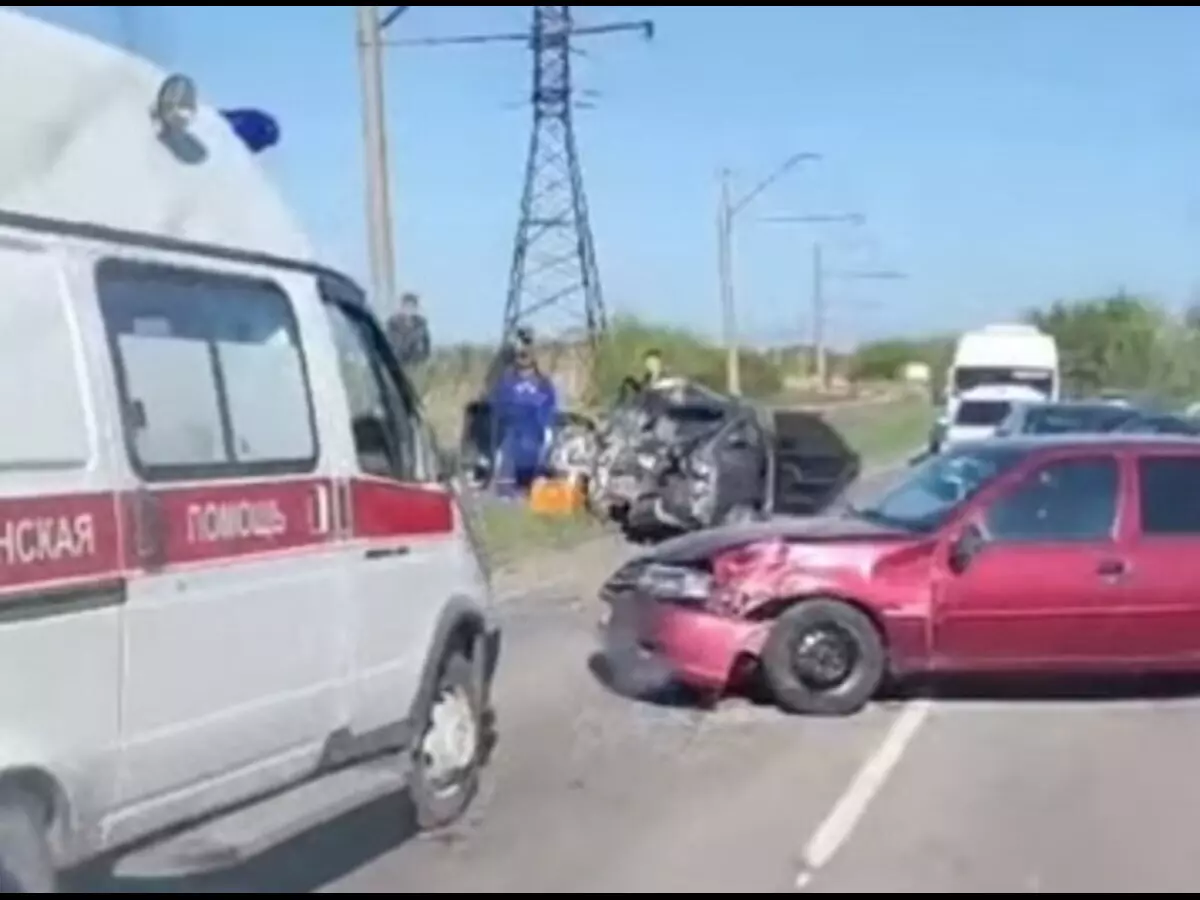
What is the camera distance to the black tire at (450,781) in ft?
29.7

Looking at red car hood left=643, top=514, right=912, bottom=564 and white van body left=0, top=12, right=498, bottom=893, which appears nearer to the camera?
white van body left=0, top=12, right=498, bottom=893

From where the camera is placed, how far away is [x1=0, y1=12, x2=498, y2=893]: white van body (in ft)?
21.0

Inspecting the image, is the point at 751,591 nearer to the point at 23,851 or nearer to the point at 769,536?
the point at 769,536

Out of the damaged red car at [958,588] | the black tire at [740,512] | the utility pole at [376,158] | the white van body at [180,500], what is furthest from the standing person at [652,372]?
the white van body at [180,500]

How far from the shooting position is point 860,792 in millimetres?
10031

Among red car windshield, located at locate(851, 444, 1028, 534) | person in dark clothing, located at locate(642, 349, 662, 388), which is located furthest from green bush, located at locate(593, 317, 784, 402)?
red car windshield, located at locate(851, 444, 1028, 534)

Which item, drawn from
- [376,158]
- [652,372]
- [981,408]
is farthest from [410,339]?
[981,408]

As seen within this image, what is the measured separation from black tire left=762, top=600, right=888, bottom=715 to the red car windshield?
0.72 metres

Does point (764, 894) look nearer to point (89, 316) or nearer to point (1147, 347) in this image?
point (89, 316)

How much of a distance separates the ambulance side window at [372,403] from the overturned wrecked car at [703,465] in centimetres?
1504

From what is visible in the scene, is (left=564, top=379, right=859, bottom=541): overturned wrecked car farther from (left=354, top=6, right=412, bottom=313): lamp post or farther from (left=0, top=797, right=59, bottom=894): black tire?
(left=0, top=797, right=59, bottom=894): black tire

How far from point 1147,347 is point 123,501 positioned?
76.4 m

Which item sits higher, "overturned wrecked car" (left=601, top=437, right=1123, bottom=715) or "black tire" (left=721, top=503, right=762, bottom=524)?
"overturned wrecked car" (left=601, top=437, right=1123, bottom=715)

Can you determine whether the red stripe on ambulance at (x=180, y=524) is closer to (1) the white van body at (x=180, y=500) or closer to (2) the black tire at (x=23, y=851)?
(1) the white van body at (x=180, y=500)
